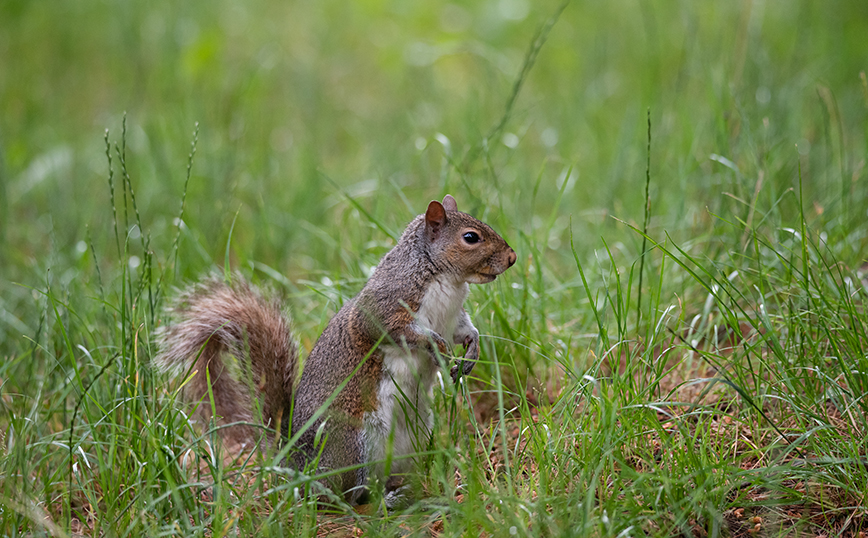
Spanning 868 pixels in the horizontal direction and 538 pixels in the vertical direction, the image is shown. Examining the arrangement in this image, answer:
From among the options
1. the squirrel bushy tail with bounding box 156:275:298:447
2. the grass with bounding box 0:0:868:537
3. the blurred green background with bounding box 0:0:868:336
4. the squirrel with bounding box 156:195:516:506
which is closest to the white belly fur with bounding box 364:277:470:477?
the squirrel with bounding box 156:195:516:506

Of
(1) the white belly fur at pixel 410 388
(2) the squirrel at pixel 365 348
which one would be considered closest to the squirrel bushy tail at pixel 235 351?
(2) the squirrel at pixel 365 348

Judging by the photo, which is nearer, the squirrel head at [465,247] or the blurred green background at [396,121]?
the squirrel head at [465,247]

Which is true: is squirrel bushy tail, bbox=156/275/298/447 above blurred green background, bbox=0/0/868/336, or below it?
below

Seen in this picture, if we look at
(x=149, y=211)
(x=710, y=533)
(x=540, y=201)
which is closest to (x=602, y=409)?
(x=710, y=533)

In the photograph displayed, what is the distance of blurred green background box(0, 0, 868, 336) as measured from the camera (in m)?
3.42

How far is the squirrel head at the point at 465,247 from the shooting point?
2.30 m

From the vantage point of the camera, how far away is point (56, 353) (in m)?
2.78

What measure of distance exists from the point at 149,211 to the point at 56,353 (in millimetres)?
1763

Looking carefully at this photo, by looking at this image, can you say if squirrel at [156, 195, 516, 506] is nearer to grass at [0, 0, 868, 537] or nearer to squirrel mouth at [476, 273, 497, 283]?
squirrel mouth at [476, 273, 497, 283]

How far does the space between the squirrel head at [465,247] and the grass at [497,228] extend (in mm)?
259

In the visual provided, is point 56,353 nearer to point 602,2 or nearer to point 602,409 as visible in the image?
point 602,409

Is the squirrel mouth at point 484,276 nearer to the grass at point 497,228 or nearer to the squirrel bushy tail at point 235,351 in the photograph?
the grass at point 497,228

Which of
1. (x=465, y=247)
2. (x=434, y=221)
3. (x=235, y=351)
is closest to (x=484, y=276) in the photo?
(x=465, y=247)

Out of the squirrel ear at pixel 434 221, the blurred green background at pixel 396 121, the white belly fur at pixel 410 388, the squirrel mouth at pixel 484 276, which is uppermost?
the blurred green background at pixel 396 121
